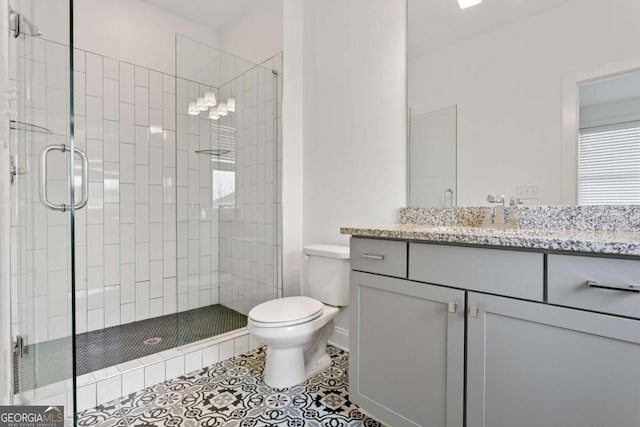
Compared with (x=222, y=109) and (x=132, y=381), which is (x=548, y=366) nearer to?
(x=132, y=381)

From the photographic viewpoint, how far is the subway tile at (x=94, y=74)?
235cm

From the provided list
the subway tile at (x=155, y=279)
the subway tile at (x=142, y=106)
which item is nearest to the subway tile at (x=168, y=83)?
the subway tile at (x=142, y=106)

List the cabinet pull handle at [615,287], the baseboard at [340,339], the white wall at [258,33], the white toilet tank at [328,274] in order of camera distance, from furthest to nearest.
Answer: the white wall at [258,33] → the baseboard at [340,339] → the white toilet tank at [328,274] → the cabinet pull handle at [615,287]

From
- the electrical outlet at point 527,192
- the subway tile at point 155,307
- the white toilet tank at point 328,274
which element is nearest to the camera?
the electrical outlet at point 527,192

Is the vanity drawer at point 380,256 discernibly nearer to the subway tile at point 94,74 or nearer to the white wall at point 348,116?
the white wall at point 348,116

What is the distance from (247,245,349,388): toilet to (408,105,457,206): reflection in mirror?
0.59 metres

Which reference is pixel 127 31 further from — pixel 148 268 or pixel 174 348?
pixel 174 348

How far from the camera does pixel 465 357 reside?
1.08m

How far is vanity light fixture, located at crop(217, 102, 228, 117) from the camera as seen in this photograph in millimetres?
2568

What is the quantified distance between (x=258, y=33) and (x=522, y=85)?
209 cm

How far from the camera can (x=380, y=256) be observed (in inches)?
52.2

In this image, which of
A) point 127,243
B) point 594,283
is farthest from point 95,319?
point 594,283

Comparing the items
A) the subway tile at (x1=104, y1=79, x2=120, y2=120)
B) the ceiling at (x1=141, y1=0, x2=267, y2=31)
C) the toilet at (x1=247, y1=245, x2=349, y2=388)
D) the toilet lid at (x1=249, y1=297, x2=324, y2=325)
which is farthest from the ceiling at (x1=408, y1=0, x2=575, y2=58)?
the subway tile at (x1=104, y1=79, x2=120, y2=120)

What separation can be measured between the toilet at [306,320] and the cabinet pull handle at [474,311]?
0.90 m
